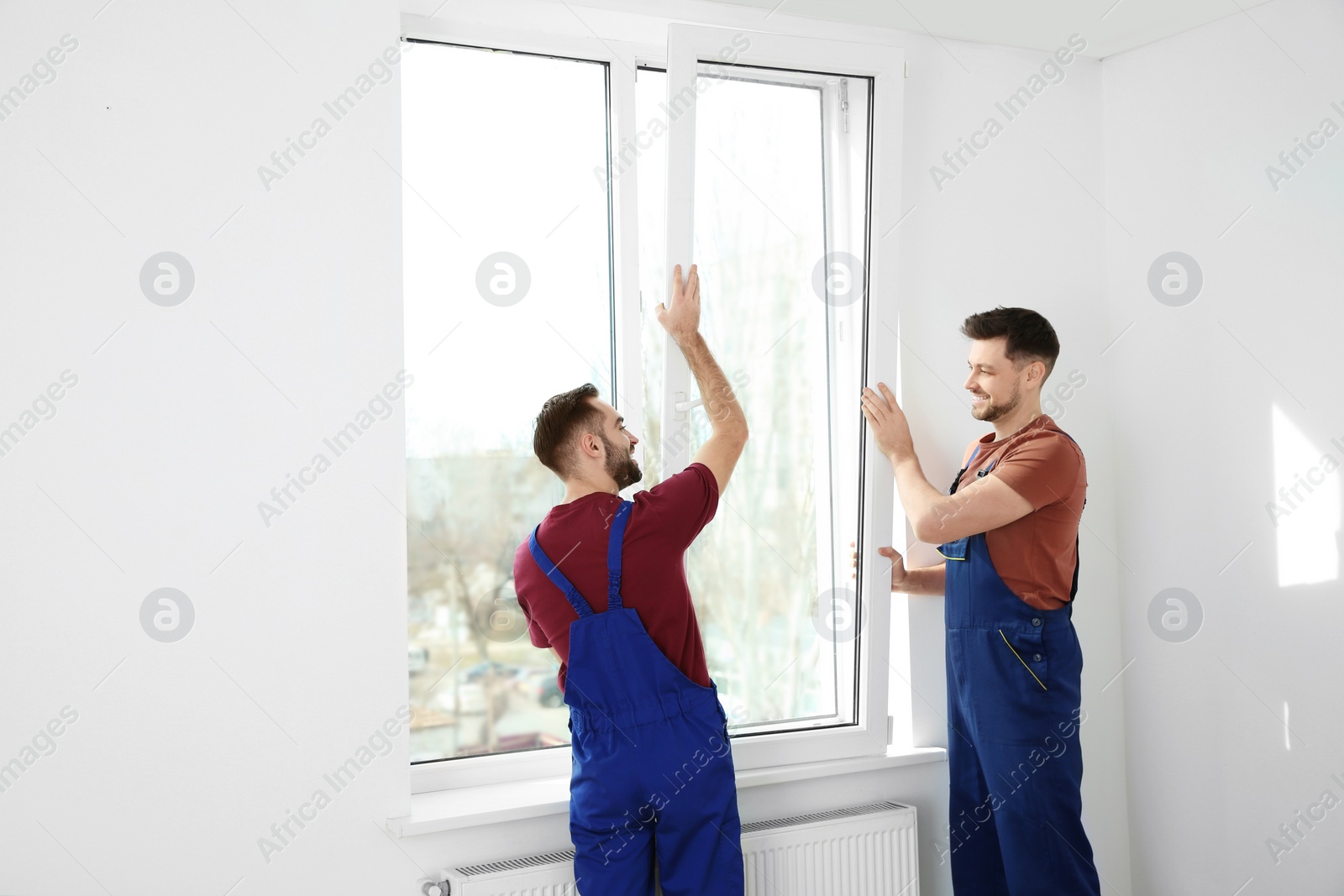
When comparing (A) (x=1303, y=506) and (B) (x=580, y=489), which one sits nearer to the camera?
(B) (x=580, y=489)

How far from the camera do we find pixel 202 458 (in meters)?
2.04

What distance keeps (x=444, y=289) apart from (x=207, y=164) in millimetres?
573

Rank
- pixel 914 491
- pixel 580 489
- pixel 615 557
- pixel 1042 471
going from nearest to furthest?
pixel 615 557, pixel 580 489, pixel 1042 471, pixel 914 491

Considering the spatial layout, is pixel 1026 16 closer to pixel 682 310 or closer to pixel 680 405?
pixel 682 310

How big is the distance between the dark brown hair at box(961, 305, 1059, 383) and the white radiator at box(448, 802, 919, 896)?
3.96ft

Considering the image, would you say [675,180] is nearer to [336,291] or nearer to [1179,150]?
[336,291]

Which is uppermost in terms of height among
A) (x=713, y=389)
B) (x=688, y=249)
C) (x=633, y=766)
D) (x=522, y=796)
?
(x=688, y=249)

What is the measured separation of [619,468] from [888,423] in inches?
30.1

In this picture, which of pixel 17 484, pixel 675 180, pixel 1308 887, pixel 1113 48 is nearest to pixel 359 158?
pixel 675 180

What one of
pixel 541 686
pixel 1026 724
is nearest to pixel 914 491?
pixel 1026 724

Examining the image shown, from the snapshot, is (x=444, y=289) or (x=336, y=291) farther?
(x=444, y=289)

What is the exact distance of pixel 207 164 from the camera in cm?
205

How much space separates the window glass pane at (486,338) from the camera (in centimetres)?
237

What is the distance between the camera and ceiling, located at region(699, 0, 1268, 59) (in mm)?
2498
